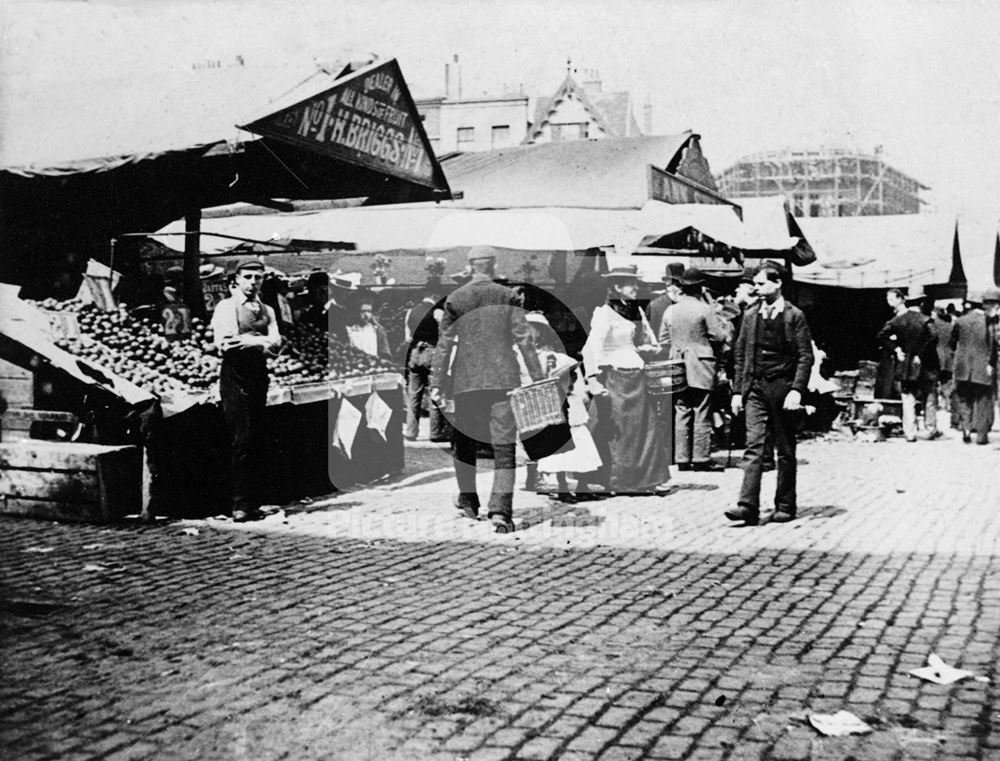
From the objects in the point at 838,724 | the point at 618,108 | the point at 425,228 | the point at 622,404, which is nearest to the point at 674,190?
the point at 425,228

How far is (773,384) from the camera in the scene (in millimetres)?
7984

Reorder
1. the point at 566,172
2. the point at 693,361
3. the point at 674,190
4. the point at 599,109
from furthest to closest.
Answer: the point at 599,109, the point at 566,172, the point at 674,190, the point at 693,361

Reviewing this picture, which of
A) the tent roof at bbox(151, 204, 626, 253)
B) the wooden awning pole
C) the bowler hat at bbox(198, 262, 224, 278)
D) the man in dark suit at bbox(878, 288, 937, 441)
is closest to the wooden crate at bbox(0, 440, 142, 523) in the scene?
the wooden awning pole

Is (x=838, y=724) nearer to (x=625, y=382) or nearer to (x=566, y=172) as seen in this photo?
(x=625, y=382)

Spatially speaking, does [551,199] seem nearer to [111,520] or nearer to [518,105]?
[111,520]

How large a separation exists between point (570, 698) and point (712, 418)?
23.8 ft

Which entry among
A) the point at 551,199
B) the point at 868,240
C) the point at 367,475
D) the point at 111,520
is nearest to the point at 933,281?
the point at 868,240

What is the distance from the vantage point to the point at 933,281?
82.0ft

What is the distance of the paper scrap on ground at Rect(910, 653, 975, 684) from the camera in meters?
4.31

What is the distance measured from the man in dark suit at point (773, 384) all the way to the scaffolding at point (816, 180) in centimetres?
2951

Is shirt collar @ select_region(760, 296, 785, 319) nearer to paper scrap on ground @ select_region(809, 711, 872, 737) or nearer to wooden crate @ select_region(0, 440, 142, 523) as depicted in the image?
paper scrap on ground @ select_region(809, 711, 872, 737)

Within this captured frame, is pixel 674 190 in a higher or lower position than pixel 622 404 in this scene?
higher

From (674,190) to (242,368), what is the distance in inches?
535

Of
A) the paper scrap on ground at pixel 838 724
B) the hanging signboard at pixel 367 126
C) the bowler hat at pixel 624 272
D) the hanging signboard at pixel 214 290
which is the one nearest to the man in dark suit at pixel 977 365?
the bowler hat at pixel 624 272
